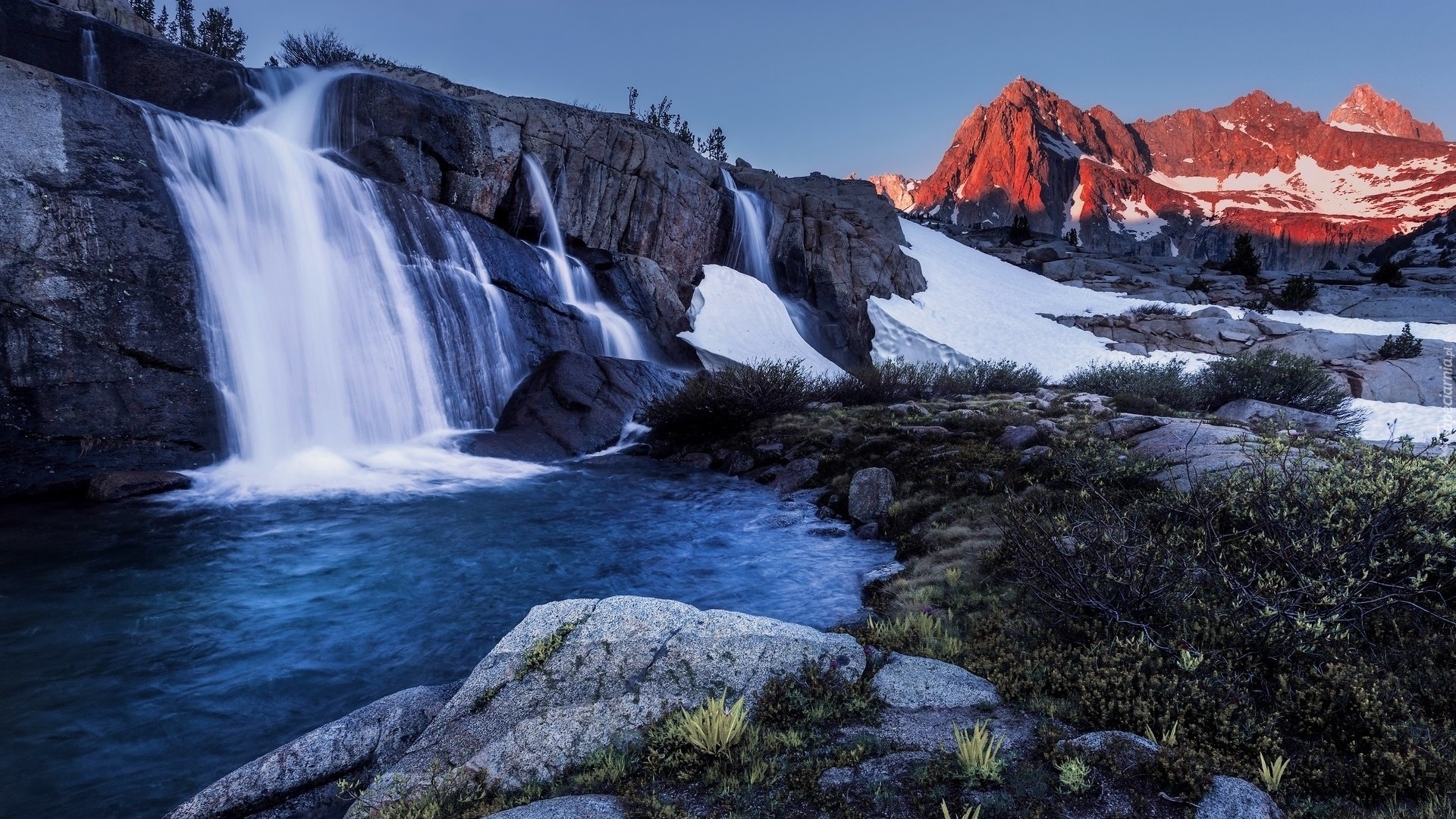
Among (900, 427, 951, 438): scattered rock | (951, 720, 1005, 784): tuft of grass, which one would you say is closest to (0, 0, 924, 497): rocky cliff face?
(900, 427, 951, 438): scattered rock

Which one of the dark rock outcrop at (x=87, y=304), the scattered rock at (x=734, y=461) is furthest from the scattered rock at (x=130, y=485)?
the scattered rock at (x=734, y=461)

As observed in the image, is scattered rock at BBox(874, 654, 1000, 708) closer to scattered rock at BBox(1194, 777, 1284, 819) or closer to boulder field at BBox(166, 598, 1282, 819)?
boulder field at BBox(166, 598, 1282, 819)

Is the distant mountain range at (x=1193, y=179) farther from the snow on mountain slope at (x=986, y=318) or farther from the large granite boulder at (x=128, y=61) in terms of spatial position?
the large granite boulder at (x=128, y=61)

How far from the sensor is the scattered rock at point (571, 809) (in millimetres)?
3014

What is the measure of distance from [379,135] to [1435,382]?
33.1m

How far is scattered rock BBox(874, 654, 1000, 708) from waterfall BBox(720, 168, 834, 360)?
965 inches

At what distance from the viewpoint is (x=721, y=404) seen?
14.6 m

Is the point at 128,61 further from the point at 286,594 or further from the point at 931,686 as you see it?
the point at 931,686

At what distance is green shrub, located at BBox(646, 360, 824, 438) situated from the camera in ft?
48.0

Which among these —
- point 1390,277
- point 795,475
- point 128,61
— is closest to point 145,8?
point 128,61

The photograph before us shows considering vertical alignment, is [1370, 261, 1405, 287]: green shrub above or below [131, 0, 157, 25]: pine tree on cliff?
below

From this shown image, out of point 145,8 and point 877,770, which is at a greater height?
point 145,8

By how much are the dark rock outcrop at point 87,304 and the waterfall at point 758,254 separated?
20585 mm

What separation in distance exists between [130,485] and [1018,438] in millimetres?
13755
